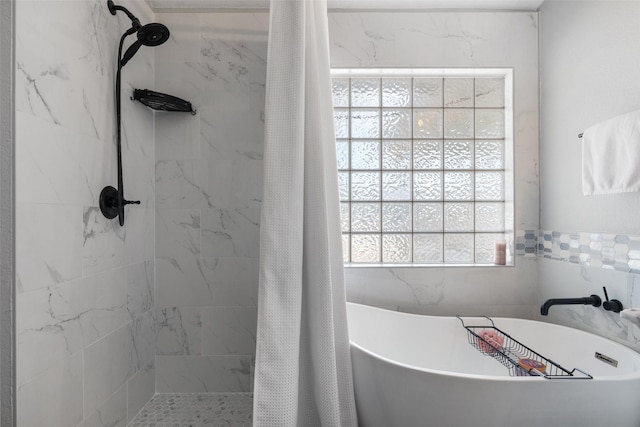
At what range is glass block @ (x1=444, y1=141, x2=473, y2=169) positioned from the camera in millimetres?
2211

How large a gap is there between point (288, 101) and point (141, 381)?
5.87 ft

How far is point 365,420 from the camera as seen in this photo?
1399 millimetres

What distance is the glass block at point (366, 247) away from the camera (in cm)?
222

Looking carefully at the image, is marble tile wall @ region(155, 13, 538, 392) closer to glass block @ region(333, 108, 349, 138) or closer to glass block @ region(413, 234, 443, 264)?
glass block @ region(413, 234, 443, 264)

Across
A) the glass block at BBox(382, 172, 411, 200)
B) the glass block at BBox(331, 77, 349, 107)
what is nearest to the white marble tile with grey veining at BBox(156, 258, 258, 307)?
the glass block at BBox(382, 172, 411, 200)

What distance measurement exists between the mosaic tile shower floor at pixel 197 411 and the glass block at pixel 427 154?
1859mm

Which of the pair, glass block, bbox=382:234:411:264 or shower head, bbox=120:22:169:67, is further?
glass block, bbox=382:234:411:264

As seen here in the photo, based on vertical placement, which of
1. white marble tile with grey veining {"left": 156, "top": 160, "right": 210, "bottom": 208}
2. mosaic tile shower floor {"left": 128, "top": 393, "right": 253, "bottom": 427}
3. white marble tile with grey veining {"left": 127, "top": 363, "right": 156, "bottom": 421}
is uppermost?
white marble tile with grey veining {"left": 156, "top": 160, "right": 210, "bottom": 208}

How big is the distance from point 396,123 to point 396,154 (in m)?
0.21

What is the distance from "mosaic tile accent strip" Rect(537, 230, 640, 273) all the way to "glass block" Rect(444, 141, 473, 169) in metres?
0.63

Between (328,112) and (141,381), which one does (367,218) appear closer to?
(328,112)

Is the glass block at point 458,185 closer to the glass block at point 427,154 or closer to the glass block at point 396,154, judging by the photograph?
the glass block at point 427,154

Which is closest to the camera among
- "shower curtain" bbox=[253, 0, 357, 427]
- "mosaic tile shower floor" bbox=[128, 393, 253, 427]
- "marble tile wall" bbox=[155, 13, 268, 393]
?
"shower curtain" bbox=[253, 0, 357, 427]

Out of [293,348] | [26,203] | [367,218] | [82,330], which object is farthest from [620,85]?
[82,330]
